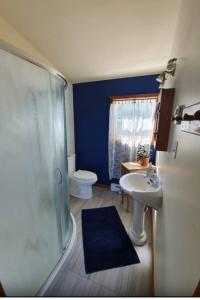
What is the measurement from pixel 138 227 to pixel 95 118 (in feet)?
6.86

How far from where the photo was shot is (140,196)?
52.8 inches

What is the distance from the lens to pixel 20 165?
3.01ft

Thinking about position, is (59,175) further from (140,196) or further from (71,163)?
(71,163)

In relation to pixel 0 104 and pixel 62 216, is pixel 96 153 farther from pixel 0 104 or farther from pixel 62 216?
pixel 0 104

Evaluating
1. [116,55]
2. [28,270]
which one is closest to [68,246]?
[28,270]

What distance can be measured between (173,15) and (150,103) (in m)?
1.21

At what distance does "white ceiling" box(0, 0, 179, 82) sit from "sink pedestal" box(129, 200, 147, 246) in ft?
6.31

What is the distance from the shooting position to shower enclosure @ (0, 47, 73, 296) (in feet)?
2.70

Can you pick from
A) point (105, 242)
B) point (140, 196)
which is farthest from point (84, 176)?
point (140, 196)

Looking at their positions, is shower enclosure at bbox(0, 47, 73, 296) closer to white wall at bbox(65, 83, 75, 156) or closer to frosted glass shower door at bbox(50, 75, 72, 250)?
frosted glass shower door at bbox(50, 75, 72, 250)

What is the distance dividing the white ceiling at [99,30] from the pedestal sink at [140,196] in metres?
1.61

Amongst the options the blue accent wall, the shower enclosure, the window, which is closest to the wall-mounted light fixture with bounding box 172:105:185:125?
the shower enclosure

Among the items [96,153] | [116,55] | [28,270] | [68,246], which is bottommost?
[68,246]

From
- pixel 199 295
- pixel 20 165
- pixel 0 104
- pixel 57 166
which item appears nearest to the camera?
pixel 199 295
